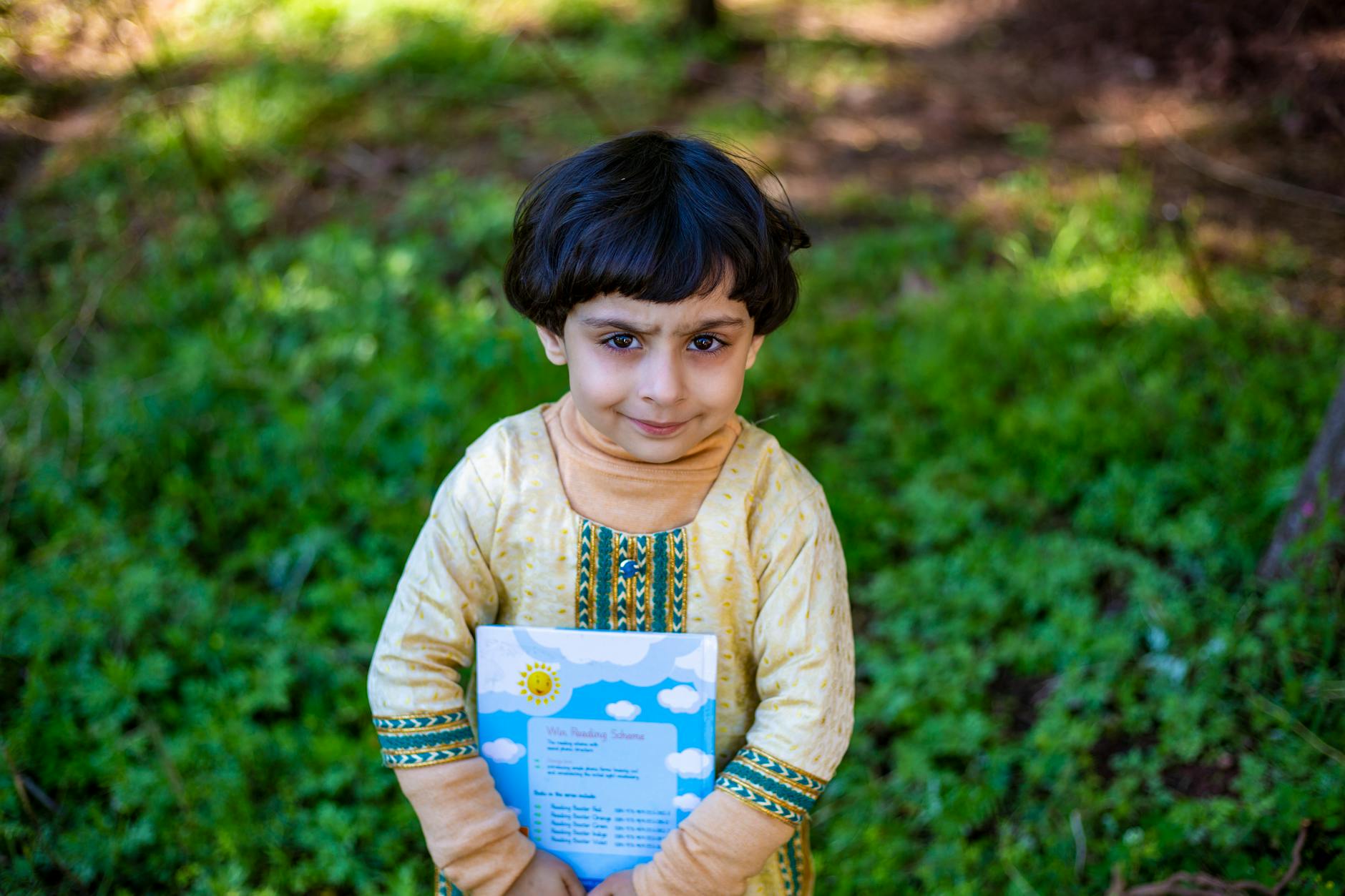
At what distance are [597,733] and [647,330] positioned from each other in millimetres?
687

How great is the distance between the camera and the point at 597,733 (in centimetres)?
171

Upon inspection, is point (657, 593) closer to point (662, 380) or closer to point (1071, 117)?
point (662, 380)

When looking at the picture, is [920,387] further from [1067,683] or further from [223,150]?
[223,150]

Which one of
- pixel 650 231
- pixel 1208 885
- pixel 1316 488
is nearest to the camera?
pixel 650 231

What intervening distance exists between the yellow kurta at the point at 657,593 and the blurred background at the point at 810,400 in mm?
1048

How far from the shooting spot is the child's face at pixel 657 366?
152cm

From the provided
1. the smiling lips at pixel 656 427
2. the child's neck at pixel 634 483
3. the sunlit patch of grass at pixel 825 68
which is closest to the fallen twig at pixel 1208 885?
the child's neck at pixel 634 483

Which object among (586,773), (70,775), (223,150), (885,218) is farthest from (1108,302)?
(223,150)

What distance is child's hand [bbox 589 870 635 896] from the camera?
168 cm

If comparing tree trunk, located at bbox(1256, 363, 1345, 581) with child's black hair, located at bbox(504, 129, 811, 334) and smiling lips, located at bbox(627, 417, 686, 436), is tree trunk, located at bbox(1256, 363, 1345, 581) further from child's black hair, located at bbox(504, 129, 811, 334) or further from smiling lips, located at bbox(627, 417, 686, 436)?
smiling lips, located at bbox(627, 417, 686, 436)

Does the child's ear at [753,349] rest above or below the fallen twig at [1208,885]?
above

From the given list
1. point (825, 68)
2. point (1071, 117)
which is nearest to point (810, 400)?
point (1071, 117)

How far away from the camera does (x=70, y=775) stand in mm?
2627

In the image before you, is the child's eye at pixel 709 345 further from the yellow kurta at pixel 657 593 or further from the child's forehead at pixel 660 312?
the yellow kurta at pixel 657 593
